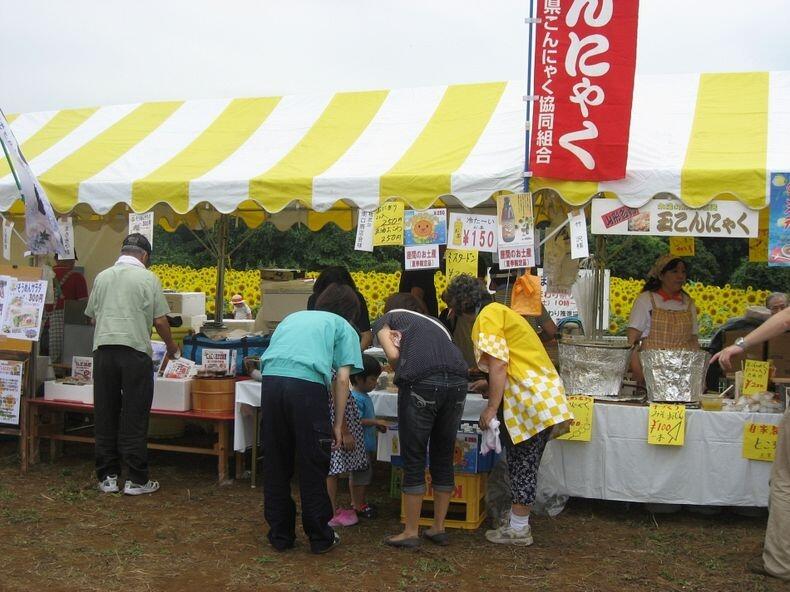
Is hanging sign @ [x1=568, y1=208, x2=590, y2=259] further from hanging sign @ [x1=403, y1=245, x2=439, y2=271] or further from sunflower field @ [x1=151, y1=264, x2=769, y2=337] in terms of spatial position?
sunflower field @ [x1=151, y1=264, x2=769, y2=337]

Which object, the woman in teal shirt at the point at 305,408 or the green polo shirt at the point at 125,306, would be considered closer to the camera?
the woman in teal shirt at the point at 305,408

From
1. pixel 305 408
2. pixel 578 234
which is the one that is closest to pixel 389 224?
pixel 578 234

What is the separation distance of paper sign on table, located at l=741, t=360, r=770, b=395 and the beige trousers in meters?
1.15

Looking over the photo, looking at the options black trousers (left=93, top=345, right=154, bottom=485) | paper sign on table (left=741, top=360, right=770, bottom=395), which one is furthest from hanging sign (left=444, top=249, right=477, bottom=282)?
black trousers (left=93, top=345, right=154, bottom=485)

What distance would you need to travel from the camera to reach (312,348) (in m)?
4.23

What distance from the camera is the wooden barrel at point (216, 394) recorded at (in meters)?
5.92

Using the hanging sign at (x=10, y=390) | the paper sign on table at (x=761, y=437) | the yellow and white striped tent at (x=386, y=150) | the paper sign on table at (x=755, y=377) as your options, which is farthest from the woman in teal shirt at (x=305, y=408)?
the hanging sign at (x=10, y=390)

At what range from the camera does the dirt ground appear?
4.14m

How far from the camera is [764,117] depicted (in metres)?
5.56

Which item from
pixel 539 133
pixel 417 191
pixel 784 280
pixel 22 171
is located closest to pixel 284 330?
pixel 417 191

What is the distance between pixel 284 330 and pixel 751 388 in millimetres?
3060

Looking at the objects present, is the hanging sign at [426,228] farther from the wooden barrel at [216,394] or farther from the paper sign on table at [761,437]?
the paper sign on table at [761,437]

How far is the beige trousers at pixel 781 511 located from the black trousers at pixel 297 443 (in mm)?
2293

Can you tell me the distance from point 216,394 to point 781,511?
3.74 meters
